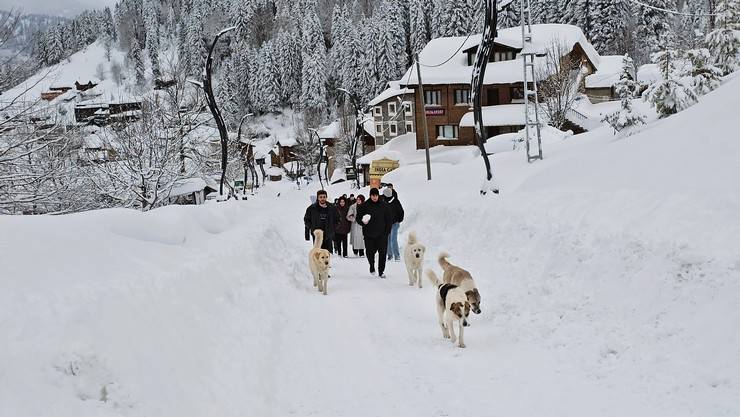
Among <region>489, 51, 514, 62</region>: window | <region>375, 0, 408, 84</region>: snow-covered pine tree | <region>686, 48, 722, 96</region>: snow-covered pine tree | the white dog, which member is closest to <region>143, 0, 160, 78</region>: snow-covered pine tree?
<region>375, 0, 408, 84</region>: snow-covered pine tree

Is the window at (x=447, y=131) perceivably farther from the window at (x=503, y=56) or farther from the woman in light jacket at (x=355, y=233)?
the woman in light jacket at (x=355, y=233)

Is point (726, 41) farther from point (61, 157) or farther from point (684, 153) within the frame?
point (61, 157)

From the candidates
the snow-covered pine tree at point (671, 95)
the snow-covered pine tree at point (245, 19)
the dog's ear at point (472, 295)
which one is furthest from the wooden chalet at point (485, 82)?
the snow-covered pine tree at point (245, 19)

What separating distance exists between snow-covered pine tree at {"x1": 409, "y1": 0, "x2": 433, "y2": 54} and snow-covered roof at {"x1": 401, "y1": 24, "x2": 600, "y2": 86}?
143 ft

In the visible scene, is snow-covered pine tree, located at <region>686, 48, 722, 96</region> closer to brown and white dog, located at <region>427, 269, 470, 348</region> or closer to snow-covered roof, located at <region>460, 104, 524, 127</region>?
brown and white dog, located at <region>427, 269, 470, 348</region>

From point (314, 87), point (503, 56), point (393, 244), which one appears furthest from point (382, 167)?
point (314, 87)

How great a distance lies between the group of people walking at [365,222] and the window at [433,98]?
3381 cm

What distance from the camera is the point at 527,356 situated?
6703 mm

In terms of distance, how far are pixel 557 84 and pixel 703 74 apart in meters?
22.7

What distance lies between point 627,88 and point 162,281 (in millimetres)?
18064

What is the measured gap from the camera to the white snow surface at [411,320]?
4.71m

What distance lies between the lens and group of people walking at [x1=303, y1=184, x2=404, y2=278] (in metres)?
11.6

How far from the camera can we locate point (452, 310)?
7.13 metres

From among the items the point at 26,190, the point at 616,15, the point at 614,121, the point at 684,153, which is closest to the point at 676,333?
the point at 684,153
